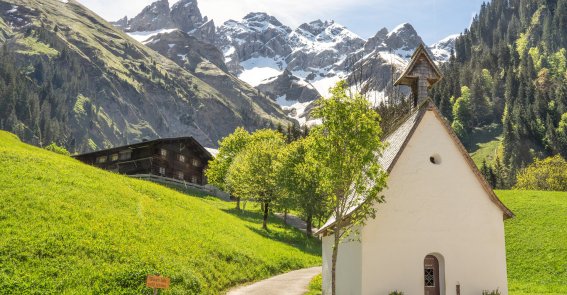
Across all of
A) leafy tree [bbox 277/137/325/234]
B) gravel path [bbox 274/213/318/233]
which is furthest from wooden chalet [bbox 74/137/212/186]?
leafy tree [bbox 277/137/325/234]

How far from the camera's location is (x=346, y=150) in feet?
70.2

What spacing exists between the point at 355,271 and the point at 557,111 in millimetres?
167297

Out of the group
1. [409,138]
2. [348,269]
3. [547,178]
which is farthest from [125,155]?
[547,178]

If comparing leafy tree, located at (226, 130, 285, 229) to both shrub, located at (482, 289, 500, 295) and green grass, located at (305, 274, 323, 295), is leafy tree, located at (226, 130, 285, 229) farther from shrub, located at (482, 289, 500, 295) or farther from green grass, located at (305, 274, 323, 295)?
shrub, located at (482, 289, 500, 295)

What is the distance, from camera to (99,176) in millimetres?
40094

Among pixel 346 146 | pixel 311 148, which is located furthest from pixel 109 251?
pixel 346 146

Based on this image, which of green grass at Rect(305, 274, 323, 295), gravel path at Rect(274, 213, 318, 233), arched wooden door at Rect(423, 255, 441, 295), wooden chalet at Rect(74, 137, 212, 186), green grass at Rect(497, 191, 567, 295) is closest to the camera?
arched wooden door at Rect(423, 255, 441, 295)

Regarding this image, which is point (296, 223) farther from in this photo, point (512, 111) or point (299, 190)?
point (512, 111)

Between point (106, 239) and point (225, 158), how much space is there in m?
59.7

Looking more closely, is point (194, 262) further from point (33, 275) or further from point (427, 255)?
point (427, 255)

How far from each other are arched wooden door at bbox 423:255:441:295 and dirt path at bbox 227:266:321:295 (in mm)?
9797

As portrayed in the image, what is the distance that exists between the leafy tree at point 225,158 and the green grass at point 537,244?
45277 millimetres

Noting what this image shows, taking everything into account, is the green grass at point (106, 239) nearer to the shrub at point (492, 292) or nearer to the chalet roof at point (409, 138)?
the chalet roof at point (409, 138)

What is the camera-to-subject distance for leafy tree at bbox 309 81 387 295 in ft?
68.9
